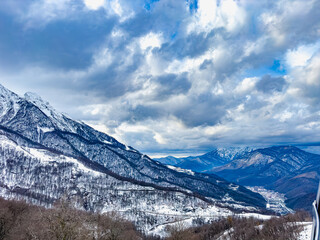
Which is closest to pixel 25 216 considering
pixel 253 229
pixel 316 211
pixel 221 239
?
pixel 316 211

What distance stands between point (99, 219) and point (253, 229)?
326 feet

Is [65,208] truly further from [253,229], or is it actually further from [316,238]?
[253,229]

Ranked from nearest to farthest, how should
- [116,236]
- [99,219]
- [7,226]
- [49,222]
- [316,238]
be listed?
1. [316,238]
2. [49,222]
3. [7,226]
4. [116,236]
5. [99,219]

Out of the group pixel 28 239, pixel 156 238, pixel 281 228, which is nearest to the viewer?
pixel 28 239

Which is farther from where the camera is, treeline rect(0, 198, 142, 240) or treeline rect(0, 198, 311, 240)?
treeline rect(0, 198, 311, 240)

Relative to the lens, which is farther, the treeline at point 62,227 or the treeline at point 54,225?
the treeline at point 62,227

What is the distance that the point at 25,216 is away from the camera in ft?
270

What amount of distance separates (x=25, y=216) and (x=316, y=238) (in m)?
95.5

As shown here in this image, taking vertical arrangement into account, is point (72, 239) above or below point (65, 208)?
below

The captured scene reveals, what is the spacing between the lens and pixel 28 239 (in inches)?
2317

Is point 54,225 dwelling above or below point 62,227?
above

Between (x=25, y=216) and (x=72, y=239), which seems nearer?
(x=72, y=239)

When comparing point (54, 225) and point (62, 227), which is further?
point (62, 227)

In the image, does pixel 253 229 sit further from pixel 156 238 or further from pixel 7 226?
pixel 7 226
